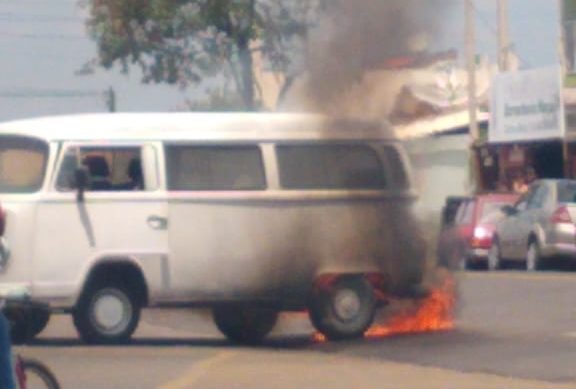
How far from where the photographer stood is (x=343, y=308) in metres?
18.4

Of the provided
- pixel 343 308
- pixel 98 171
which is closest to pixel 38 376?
pixel 98 171

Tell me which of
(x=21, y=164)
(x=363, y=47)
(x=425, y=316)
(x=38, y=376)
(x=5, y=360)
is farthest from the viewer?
(x=425, y=316)

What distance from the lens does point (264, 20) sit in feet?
89.1

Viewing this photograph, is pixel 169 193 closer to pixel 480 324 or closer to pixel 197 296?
pixel 197 296

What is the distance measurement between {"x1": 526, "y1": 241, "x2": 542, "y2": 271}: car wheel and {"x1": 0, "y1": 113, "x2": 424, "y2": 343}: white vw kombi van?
1294 cm

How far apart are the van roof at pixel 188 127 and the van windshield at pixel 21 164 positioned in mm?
105

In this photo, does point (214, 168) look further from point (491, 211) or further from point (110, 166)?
point (491, 211)

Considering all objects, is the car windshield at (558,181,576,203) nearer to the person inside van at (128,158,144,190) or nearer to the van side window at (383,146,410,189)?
the van side window at (383,146,410,189)

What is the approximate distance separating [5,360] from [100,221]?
947cm

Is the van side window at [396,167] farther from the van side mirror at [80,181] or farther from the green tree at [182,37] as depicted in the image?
the green tree at [182,37]

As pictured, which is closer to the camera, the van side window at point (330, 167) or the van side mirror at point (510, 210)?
the van side window at point (330, 167)

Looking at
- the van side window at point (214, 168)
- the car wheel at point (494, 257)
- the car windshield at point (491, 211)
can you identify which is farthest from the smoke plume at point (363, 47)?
the car windshield at point (491, 211)

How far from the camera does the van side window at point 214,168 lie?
17922 millimetres

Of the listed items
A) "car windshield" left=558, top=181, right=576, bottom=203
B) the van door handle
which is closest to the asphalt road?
the van door handle
